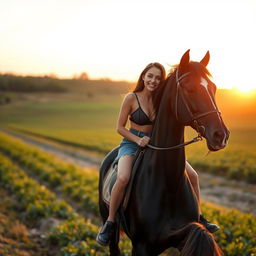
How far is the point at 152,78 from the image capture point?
374 centimetres

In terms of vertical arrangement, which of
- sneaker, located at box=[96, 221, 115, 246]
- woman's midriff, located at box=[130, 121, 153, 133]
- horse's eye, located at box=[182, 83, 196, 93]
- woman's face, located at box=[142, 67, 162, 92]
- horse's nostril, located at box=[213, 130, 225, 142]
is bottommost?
sneaker, located at box=[96, 221, 115, 246]

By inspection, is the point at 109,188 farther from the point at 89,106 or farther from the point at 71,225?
the point at 89,106

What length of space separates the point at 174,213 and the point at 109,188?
3.63 feet

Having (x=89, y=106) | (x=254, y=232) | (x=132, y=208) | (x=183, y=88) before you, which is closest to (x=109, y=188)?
(x=132, y=208)

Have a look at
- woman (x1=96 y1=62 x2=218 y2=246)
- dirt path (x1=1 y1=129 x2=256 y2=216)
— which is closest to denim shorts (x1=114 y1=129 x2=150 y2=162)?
woman (x1=96 y1=62 x2=218 y2=246)

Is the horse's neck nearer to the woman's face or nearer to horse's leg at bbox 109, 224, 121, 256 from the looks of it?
the woman's face

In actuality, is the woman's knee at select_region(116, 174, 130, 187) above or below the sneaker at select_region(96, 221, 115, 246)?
above

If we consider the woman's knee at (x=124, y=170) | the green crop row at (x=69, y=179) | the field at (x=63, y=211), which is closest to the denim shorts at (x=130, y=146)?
the woman's knee at (x=124, y=170)

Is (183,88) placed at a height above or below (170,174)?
above

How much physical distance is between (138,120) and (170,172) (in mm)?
767

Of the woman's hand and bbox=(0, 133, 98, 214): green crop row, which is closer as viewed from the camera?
the woman's hand

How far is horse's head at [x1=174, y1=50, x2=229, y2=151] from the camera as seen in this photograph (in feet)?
9.67

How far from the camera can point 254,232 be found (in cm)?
693

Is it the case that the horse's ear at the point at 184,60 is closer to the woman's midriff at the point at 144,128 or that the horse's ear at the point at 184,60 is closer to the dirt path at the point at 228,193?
the woman's midriff at the point at 144,128
